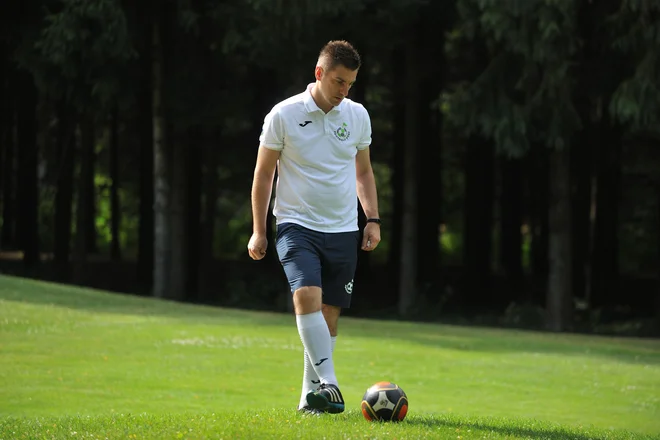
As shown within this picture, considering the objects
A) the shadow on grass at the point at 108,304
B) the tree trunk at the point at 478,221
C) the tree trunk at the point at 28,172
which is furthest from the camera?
the tree trunk at the point at 28,172

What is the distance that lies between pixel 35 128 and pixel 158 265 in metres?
7.10

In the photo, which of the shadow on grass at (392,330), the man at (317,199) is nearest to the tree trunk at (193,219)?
the shadow on grass at (392,330)

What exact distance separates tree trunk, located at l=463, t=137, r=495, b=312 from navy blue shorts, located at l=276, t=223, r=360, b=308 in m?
19.7

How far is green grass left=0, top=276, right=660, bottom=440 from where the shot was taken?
6.79 meters

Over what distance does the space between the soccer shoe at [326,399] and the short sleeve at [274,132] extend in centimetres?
146

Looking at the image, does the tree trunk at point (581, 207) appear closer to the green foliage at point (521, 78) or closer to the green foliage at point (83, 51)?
the green foliage at point (521, 78)

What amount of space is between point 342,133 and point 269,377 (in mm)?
5038

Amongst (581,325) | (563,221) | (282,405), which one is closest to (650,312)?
(581,325)

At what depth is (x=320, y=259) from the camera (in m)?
6.89

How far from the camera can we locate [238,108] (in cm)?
2395

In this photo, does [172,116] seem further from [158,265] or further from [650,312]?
[650,312]

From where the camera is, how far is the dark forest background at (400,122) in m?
20.5

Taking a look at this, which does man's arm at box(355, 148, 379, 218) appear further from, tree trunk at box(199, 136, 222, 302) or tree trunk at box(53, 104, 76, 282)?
tree trunk at box(53, 104, 76, 282)

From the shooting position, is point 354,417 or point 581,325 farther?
point 581,325
